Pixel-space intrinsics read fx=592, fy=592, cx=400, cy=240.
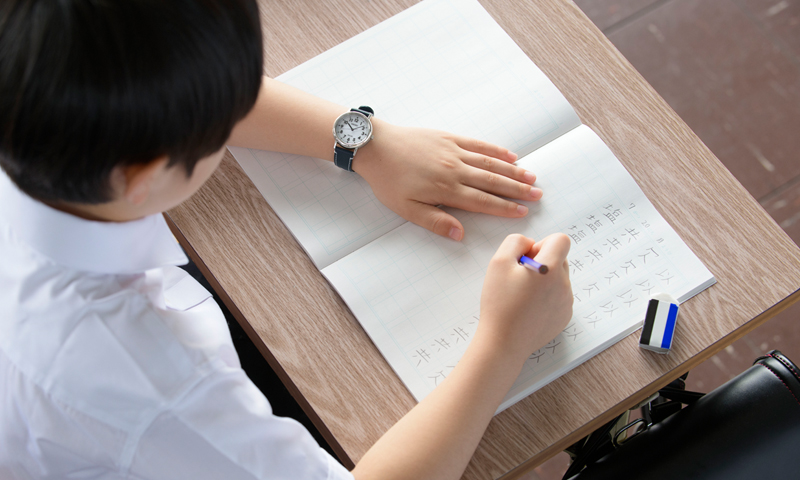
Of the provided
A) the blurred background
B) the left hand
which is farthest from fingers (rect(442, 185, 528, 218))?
the blurred background

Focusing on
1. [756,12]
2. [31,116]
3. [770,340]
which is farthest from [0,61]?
[756,12]

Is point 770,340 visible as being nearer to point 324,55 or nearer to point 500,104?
point 500,104

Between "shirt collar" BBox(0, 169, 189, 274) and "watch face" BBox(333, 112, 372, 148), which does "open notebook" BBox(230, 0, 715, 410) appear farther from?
"shirt collar" BBox(0, 169, 189, 274)

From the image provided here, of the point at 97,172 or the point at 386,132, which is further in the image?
Answer: the point at 386,132

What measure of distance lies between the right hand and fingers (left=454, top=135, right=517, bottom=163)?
0.48 feet

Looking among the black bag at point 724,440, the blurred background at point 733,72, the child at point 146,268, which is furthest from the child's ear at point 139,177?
the blurred background at point 733,72

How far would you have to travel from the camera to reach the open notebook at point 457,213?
0.71 m

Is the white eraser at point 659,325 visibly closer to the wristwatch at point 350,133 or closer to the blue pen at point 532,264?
the blue pen at point 532,264

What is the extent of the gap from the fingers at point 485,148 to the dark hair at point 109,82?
0.35 m

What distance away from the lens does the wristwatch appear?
0.78m

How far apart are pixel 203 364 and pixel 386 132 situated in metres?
0.38

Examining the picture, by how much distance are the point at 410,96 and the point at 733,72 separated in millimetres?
1400

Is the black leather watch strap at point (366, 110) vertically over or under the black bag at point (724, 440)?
over

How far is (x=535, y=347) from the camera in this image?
0.69 metres
